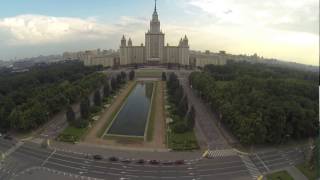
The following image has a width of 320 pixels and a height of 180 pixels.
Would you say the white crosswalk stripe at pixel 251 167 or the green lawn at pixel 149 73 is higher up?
the green lawn at pixel 149 73

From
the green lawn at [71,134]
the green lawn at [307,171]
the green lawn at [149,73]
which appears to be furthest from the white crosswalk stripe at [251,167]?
the green lawn at [149,73]

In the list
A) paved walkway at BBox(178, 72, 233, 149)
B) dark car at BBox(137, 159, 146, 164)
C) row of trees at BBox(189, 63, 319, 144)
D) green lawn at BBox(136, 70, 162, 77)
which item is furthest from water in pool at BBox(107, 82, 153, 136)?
green lawn at BBox(136, 70, 162, 77)

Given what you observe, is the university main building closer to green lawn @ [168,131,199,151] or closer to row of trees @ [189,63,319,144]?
row of trees @ [189,63,319,144]

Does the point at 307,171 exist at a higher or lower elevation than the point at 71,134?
lower

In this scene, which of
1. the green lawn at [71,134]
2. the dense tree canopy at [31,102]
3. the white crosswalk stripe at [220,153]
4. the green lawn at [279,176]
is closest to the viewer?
the green lawn at [279,176]

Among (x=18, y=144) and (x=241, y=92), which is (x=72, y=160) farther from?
(x=241, y=92)

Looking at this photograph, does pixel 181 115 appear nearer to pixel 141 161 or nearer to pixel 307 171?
pixel 141 161

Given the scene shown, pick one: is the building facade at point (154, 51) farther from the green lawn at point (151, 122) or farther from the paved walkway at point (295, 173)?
the paved walkway at point (295, 173)

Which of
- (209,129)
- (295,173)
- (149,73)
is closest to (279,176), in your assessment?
(295,173)
